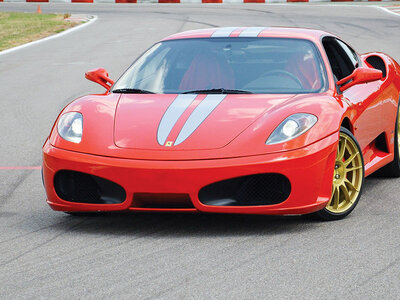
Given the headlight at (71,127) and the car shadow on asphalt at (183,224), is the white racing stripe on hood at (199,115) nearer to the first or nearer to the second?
the car shadow on asphalt at (183,224)

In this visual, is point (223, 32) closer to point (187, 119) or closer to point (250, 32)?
point (250, 32)

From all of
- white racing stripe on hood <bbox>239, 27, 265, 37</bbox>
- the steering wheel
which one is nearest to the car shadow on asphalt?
the steering wheel

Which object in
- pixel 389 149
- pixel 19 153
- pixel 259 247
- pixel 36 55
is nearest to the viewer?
pixel 259 247

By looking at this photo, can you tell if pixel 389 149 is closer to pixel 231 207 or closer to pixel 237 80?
pixel 237 80

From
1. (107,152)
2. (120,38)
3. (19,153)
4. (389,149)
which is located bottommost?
(120,38)

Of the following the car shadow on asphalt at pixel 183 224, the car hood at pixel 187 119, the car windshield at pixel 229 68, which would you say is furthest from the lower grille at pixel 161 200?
the car windshield at pixel 229 68

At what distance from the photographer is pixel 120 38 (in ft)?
69.4

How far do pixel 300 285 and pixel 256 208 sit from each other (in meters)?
1.07

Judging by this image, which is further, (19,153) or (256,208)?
(19,153)

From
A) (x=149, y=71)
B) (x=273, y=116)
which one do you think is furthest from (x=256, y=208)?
(x=149, y=71)

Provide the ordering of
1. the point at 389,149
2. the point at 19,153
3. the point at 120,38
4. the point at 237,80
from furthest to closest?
the point at 120,38
the point at 19,153
the point at 389,149
the point at 237,80

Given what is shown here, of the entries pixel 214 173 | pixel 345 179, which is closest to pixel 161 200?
pixel 214 173

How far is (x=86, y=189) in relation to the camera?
17.9 feet

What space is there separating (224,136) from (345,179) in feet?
3.10
